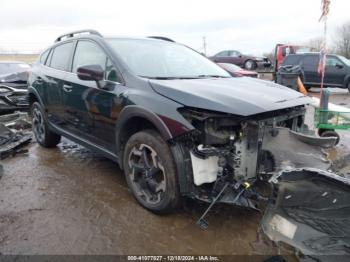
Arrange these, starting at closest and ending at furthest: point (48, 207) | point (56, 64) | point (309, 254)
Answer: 1. point (309, 254)
2. point (48, 207)
3. point (56, 64)

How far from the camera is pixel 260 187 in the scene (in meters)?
3.21

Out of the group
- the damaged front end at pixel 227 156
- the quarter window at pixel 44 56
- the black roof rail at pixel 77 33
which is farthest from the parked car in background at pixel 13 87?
the damaged front end at pixel 227 156

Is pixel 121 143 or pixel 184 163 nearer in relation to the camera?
pixel 184 163

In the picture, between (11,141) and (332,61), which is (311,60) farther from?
(11,141)

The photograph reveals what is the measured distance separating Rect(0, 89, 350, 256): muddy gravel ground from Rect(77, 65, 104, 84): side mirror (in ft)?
4.40

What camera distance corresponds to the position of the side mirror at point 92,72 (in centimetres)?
377

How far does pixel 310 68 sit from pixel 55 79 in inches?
549

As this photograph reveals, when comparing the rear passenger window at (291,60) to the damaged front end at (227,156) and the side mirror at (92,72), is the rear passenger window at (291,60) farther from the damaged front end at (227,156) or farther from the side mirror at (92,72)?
the damaged front end at (227,156)

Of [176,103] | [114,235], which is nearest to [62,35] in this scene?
[176,103]

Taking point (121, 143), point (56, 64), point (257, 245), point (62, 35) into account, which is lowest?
point (257, 245)

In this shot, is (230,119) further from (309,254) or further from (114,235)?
(114,235)

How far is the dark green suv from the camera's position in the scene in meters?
3.02

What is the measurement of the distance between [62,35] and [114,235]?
353 cm

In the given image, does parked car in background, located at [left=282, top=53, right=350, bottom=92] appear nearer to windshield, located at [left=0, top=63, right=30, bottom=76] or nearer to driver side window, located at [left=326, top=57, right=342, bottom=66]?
driver side window, located at [left=326, top=57, right=342, bottom=66]
